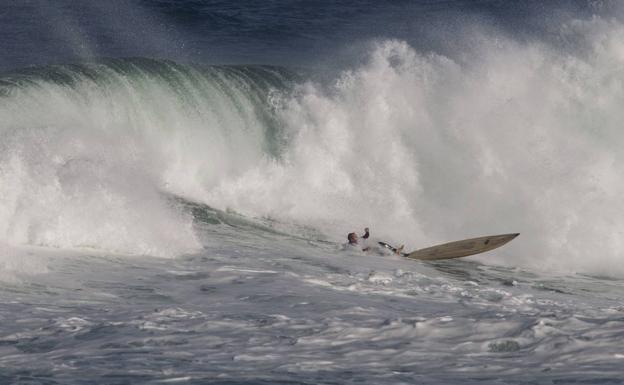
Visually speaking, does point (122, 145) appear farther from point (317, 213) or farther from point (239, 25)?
point (239, 25)

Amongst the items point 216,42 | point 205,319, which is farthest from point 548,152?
point 216,42

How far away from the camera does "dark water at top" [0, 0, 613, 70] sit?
39.7 metres

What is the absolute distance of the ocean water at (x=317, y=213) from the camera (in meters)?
11.3

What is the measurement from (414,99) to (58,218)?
38.7 ft

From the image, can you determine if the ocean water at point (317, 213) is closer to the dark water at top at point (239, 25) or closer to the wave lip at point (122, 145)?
the wave lip at point (122, 145)

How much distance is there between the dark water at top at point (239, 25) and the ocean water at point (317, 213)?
195cm

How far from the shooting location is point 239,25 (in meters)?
46.4

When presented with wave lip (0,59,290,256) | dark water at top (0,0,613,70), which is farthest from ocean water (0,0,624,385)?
dark water at top (0,0,613,70)

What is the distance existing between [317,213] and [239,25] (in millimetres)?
23111

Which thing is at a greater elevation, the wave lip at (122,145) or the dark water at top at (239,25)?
the dark water at top at (239,25)

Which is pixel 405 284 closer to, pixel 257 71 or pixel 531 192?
pixel 531 192

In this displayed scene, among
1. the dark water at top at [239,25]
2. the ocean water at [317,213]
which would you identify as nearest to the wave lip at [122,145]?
the ocean water at [317,213]

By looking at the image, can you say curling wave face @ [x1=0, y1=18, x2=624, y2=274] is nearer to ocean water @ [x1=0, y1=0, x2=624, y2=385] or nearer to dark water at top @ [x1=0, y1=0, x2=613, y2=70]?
ocean water @ [x1=0, y1=0, x2=624, y2=385]

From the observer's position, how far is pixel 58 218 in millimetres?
17859
